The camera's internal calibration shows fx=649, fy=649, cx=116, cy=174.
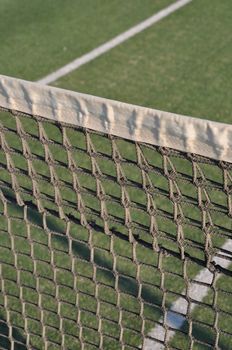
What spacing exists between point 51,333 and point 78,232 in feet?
4.76

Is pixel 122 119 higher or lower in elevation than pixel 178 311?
higher

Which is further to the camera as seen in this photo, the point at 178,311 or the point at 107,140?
the point at 107,140

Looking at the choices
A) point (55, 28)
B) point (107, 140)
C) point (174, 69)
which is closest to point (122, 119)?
point (107, 140)

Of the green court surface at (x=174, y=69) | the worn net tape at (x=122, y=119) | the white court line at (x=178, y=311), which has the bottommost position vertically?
the white court line at (x=178, y=311)

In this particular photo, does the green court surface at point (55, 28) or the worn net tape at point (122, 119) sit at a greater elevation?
the green court surface at point (55, 28)

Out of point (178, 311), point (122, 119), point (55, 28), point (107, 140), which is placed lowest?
point (178, 311)

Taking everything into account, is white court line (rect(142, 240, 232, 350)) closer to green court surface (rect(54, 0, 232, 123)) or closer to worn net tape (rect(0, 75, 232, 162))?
worn net tape (rect(0, 75, 232, 162))

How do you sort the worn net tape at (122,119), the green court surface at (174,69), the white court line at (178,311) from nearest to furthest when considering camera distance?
→ the worn net tape at (122,119)
the white court line at (178,311)
the green court surface at (174,69)

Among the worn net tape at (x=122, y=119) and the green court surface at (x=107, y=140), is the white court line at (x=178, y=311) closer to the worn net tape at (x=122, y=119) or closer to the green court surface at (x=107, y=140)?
the green court surface at (x=107, y=140)

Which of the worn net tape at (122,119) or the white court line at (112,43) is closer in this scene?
the worn net tape at (122,119)

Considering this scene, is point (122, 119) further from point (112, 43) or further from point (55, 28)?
point (55, 28)

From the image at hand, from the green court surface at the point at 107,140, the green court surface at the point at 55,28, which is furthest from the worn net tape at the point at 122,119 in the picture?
the green court surface at the point at 55,28

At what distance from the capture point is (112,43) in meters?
11.4

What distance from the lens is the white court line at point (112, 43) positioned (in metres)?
10.4
